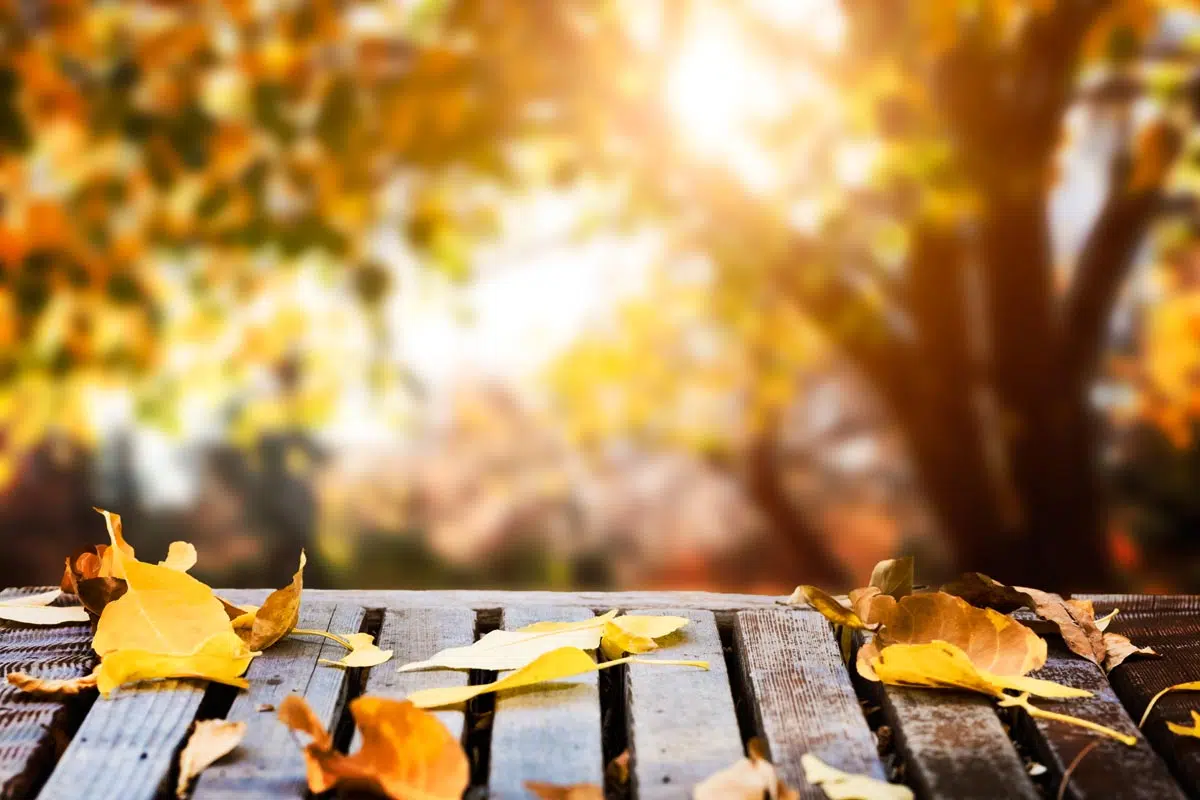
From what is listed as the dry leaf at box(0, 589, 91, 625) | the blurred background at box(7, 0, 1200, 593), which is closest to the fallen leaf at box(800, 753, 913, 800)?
the dry leaf at box(0, 589, 91, 625)

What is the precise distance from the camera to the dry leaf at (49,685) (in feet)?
2.88

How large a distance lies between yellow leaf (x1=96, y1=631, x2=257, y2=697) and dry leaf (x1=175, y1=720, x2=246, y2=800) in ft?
0.25

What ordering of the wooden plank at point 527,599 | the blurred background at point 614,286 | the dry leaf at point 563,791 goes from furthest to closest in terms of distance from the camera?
the blurred background at point 614,286
the wooden plank at point 527,599
the dry leaf at point 563,791

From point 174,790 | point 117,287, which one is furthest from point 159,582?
point 117,287

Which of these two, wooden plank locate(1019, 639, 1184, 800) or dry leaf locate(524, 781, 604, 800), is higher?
dry leaf locate(524, 781, 604, 800)

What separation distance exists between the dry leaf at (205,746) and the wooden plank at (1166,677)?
695 mm

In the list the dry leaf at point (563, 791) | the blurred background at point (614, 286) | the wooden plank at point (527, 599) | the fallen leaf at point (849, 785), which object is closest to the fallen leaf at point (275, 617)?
the wooden plank at point (527, 599)

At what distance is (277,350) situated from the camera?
3.79 m

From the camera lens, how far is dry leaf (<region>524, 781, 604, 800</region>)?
0.73 metres

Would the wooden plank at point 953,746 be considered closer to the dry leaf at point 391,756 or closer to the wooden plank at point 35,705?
the dry leaf at point 391,756

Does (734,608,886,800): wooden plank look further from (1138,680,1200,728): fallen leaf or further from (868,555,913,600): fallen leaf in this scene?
(1138,680,1200,728): fallen leaf

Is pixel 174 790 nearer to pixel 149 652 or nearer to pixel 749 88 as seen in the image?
pixel 149 652

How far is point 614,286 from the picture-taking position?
14.1ft

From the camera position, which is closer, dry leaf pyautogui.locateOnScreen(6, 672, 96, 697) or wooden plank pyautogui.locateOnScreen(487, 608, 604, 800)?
wooden plank pyautogui.locateOnScreen(487, 608, 604, 800)
